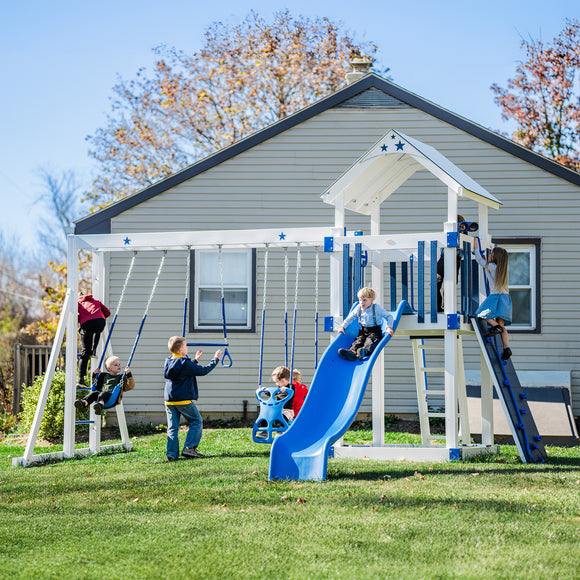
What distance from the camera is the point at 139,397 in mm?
14641

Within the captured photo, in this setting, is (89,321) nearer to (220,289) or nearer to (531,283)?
(220,289)

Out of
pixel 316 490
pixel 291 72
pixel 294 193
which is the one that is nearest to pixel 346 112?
pixel 294 193

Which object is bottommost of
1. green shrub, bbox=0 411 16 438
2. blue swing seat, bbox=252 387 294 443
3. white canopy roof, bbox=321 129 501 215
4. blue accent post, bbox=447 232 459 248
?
green shrub, bbox=0 411 16 438

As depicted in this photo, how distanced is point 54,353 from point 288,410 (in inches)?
121

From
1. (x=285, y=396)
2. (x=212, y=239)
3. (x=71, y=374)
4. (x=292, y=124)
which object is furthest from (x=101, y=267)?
(x=292, y=124)

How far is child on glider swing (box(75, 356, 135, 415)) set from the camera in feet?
33.3

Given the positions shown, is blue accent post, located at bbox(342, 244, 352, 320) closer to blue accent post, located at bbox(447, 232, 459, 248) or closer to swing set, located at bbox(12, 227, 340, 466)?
swing set, located at bbox(12, 227, 340, 466)

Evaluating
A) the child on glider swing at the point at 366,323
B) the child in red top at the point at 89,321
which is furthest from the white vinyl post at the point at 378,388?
the child in red top at the point at 89,321

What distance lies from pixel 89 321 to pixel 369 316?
3.78 m

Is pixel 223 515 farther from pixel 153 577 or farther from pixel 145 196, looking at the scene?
pixel 145 196

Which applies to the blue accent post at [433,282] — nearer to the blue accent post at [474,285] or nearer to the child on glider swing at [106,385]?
the blue accent post at [474,285]

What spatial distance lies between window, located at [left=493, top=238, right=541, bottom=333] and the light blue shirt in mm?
5498

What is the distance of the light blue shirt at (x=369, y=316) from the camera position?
9250mm

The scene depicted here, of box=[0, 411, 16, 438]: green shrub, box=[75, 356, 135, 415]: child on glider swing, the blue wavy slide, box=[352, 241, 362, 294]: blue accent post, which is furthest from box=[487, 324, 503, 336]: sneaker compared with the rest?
box=[0, 411, 16, 438]: green shrub
